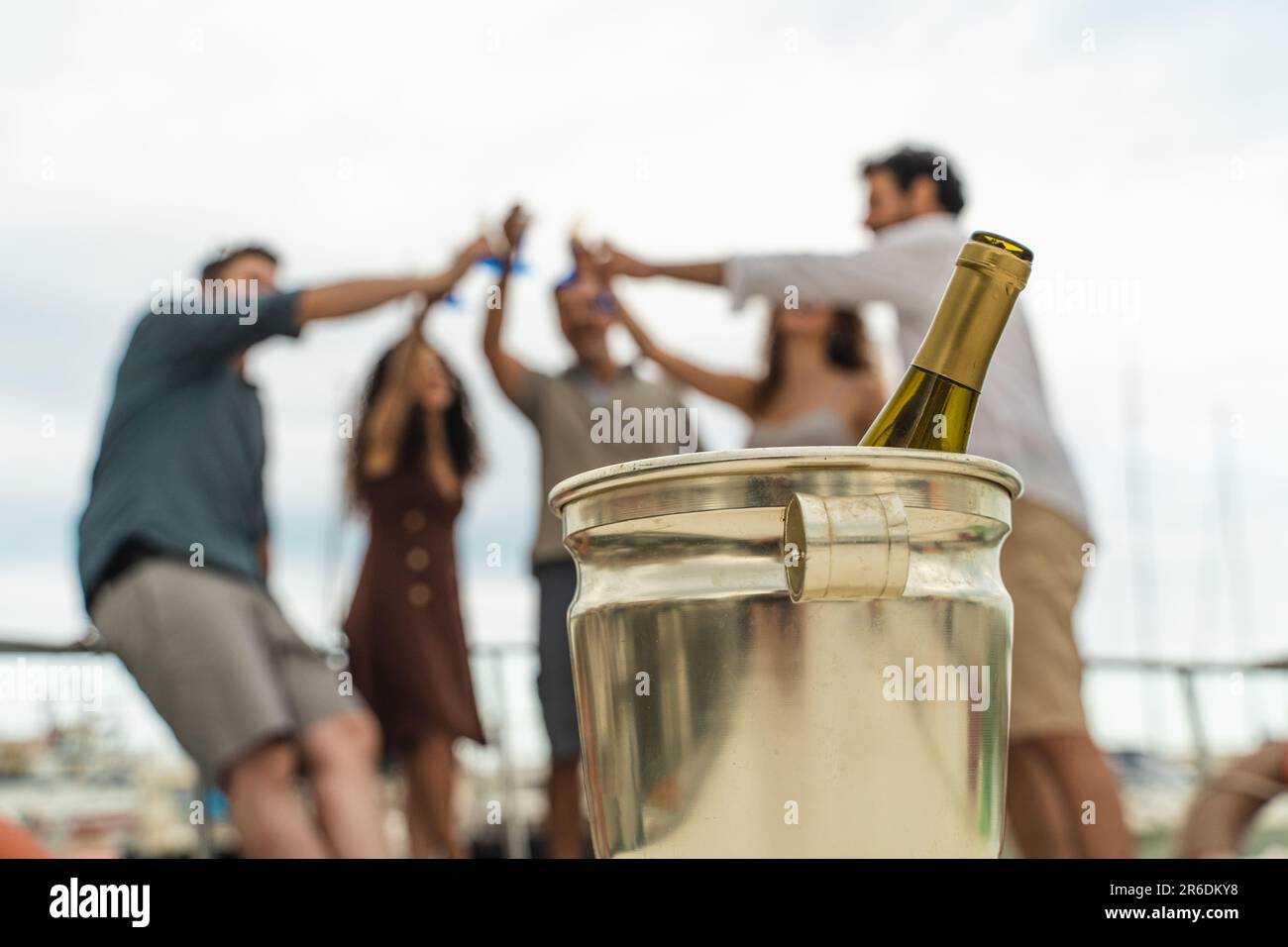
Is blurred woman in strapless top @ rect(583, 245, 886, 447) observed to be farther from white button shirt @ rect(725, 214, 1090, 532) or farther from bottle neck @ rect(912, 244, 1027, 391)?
bottle neck @ rect(912, 244, 1027, 391)

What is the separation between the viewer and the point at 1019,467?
1.74m

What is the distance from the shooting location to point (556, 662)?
227cm

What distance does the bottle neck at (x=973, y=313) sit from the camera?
56cm

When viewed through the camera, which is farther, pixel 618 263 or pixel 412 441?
pixel 412 441

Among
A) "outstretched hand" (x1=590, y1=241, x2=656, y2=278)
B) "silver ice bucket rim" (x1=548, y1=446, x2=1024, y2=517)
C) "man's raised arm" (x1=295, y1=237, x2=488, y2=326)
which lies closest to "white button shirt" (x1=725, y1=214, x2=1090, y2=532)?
"outstretched hand" (x1=590, y1=241, x2=656, y2=278)

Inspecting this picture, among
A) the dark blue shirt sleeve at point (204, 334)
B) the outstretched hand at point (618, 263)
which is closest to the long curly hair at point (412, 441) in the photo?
the dark blue shirt sleeve at point (204, 334)

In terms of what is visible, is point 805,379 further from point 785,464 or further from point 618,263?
point 785,464

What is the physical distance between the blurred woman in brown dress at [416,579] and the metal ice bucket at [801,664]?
6.30 ft

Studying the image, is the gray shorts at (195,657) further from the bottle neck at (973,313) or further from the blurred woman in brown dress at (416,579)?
the bottle neck at (973,313)

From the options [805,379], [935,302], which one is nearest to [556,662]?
[805,379]

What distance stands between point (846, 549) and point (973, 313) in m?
0.19
